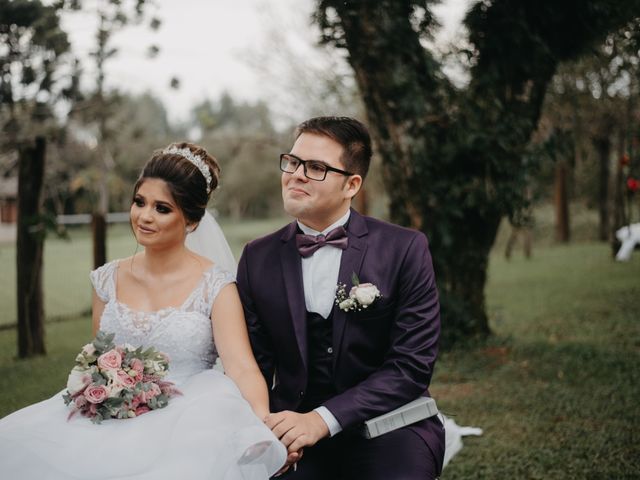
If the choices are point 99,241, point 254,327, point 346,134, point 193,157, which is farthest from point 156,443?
point 99,241

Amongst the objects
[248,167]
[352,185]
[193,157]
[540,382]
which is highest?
[248,167]

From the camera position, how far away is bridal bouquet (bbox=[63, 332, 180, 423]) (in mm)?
2475

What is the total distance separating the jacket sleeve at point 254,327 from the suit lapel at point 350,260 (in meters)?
0.37

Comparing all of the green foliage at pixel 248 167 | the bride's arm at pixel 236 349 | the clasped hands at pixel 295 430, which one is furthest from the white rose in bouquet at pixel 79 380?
the green foliage at pixel 248 167

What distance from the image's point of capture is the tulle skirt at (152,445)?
2.21m

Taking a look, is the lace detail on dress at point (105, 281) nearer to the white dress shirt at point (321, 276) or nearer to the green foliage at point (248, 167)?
the white dress shirt at point (321, 276)

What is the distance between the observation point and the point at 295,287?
287cm

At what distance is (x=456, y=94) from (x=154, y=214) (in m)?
4.32

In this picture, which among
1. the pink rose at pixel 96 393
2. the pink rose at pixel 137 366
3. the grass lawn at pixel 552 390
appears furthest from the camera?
the grass lawn at pixel 552 390

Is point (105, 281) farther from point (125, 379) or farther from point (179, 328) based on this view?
point (125, 379)

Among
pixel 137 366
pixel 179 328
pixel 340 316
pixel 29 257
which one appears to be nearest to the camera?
pixel 137 366

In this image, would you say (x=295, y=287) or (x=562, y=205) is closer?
(x=295, y=287)

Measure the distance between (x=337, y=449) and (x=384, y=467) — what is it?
287 mm

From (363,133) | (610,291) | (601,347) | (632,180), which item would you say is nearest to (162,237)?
(363,133)
